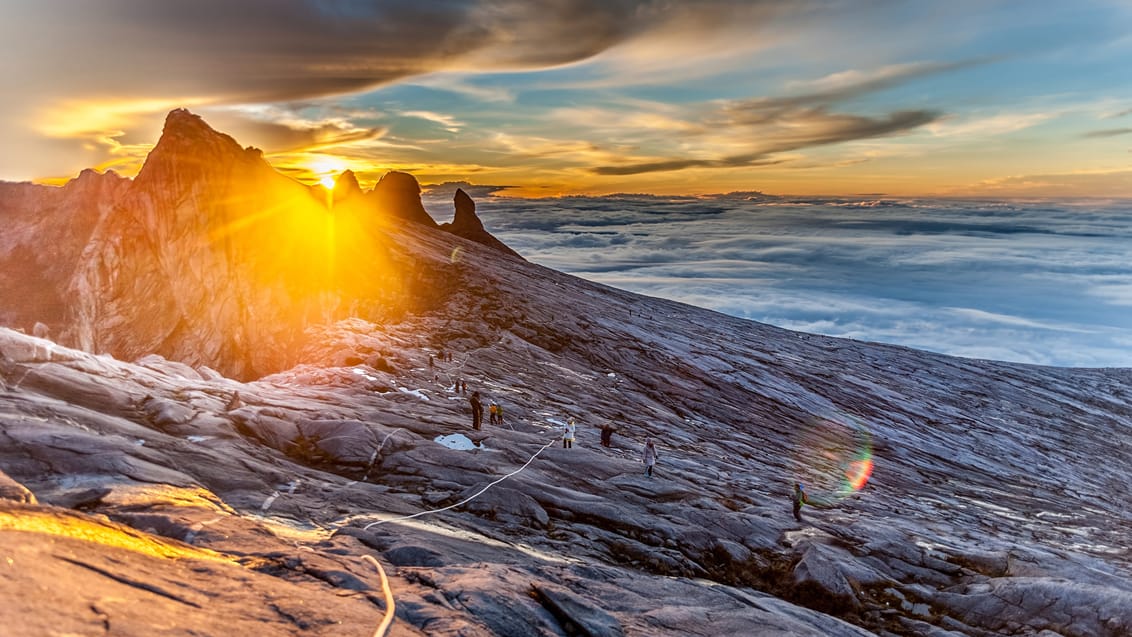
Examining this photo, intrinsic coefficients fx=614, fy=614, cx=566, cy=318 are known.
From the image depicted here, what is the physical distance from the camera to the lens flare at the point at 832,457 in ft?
176

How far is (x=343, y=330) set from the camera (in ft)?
191

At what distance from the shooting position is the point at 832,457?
69.8 meters

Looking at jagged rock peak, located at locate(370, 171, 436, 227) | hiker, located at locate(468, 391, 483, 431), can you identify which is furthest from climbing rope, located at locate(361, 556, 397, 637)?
jagged rock peak, located at locate(370, 171, 436, 227)

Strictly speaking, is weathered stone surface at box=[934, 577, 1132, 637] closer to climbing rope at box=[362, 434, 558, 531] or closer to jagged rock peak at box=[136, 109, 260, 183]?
climbing rope at box=[362, 434, 558, 531]

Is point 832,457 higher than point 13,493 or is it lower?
lower

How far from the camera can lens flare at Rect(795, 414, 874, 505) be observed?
5359 centimetres

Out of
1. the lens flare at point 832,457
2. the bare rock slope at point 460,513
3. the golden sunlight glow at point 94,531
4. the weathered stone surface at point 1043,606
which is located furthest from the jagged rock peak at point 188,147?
the weathered stone surface at point 1043,606

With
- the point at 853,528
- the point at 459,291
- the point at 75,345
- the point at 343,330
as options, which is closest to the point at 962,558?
the point at 853,528

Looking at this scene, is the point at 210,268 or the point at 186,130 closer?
the point at 210,268

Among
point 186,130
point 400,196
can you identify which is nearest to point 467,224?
point 400,196

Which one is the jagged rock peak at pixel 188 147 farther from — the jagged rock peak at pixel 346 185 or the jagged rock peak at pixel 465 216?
the jagged rock peak at pixel 465 216

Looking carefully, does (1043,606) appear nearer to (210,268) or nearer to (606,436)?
(606,436)

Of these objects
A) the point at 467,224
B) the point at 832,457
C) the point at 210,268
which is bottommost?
the point at 832,457

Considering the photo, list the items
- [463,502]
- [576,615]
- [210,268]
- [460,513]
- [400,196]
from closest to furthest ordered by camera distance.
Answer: [576,615] → [460,513] → [463,502] → [210,268] → [400,196]
